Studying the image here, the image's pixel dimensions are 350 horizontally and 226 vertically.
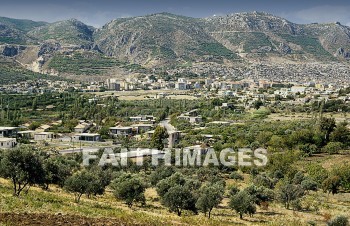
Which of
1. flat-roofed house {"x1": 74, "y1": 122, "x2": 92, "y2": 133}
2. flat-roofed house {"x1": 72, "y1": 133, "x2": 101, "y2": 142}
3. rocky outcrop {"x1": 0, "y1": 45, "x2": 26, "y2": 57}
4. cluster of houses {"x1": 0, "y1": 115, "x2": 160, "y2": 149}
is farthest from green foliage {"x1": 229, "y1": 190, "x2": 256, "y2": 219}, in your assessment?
rocky outcrop {"x1": 0, "y1": 45, "x2": 26, "y2": 57}

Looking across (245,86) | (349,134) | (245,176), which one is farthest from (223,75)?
(245,176)

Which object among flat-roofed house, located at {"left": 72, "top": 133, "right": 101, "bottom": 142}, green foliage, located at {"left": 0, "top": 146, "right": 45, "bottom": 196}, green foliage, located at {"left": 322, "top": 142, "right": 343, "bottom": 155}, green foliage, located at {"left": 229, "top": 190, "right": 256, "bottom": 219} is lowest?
flat-roofed house, located at {"left": 72, "top": 133, "right": 101, "bottom": 142}

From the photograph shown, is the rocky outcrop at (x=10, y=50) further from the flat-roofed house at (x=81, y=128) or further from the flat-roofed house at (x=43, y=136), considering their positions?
the flat-roofed house at (x=43, y=136)

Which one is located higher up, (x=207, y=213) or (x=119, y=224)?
(x=119, y=224)

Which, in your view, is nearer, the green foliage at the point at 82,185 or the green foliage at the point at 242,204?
the green foliage at the point at 242,204

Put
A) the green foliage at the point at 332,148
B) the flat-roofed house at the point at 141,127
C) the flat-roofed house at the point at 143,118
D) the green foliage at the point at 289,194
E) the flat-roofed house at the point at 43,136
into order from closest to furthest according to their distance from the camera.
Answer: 1. the green foliage at the point at 289,194
2. the green foliage at the point at 332,148
3. the flat-roofed house at the point at 43,136
4. the flat-roofed house at the point at 141,127
5. the flat-roofed house at the point at 143,118

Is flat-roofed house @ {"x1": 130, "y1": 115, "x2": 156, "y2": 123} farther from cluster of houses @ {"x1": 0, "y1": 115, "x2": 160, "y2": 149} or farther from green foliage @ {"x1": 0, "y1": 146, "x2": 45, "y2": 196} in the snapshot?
green foliage @ {"x1": 0, "y1": 146, "x2": 45, "y2": 196}

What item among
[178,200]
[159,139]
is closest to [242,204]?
[178,200]

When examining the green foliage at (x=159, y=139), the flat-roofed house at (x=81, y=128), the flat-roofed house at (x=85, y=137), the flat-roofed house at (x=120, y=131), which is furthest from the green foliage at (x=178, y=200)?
the flat-roofed house at (x=81, y=128)

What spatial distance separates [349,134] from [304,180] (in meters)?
17.4

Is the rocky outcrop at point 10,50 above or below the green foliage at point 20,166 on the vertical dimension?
above

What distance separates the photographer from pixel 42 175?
63.5 ft

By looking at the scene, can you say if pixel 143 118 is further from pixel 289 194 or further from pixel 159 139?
pixel 289 194

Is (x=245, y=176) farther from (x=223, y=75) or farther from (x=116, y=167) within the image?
(x=223, y=75)
